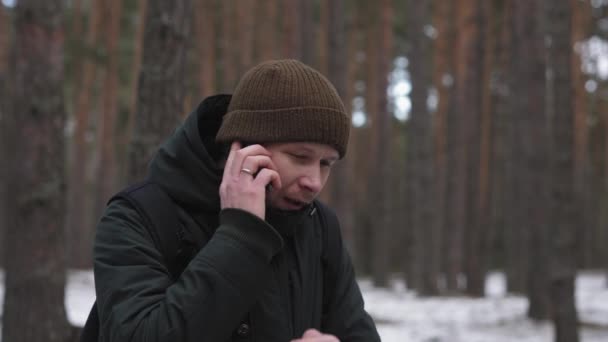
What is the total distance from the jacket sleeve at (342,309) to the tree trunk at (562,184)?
712cm

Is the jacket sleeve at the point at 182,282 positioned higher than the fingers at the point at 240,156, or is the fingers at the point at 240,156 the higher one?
the fingers at the point at 240,156

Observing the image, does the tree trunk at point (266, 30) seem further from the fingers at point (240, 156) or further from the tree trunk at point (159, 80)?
the fingers at point (240, 156)

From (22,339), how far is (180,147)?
3.74 metres

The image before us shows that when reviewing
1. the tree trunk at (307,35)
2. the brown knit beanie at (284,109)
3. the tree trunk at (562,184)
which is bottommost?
the tree trunk at (562,184)

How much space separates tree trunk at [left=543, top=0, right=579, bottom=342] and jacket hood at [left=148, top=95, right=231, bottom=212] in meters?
7.47

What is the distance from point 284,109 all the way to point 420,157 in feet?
47.1

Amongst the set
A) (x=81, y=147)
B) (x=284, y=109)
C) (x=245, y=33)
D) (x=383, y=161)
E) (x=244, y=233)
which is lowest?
(x=383, y=161)

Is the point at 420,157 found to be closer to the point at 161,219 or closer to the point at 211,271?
the point at 161,219

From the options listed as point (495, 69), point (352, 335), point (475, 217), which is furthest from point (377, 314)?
point (495, 69)

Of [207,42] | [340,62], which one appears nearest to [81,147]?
[207,42]

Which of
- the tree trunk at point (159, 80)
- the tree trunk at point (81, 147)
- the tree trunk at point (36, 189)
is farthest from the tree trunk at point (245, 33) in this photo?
the tree trunk at point (159, 80)

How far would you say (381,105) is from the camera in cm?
1847

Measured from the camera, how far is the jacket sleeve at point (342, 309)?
1854 mm

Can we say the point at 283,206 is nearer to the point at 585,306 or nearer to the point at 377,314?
the point at 377,314
